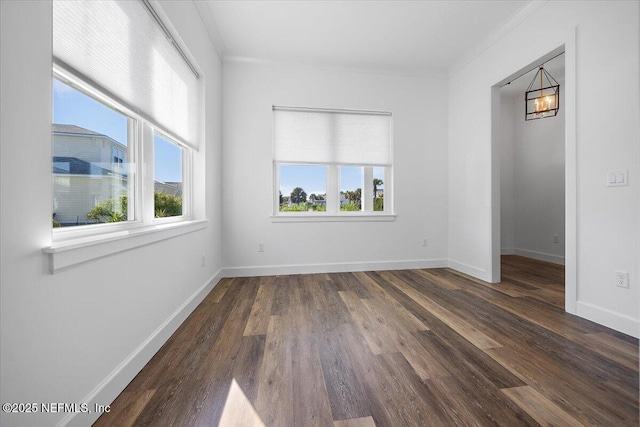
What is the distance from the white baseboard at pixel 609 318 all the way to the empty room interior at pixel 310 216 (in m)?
0.02

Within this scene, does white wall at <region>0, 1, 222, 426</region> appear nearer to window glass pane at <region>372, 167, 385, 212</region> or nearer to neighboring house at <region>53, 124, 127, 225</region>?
neighboring house at <region>53, 124, 127, 225</region>

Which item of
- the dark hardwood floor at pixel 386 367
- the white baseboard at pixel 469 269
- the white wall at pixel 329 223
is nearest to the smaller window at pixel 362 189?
the white wall at pixel 329 223

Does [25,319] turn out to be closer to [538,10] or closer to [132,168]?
[132,168]

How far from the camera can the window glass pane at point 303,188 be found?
11.8ft

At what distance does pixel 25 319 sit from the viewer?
2.66 feet

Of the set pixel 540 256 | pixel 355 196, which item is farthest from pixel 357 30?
pixel 540 256

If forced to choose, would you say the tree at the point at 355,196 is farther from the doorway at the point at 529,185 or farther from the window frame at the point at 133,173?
the window frame at the point at 133,173

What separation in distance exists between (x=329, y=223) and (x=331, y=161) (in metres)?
0.85

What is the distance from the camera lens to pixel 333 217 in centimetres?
361

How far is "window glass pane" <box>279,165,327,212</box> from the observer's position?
3588 millimetres

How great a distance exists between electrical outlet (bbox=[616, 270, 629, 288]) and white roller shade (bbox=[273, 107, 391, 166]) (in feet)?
8.09

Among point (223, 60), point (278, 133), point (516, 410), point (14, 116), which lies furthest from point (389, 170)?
point (14, 116)

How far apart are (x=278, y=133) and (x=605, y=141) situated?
314 centimetres

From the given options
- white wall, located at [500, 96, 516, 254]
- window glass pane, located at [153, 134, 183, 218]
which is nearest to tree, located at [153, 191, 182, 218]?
window glass pane, located at [153, 134, 183, 218]
